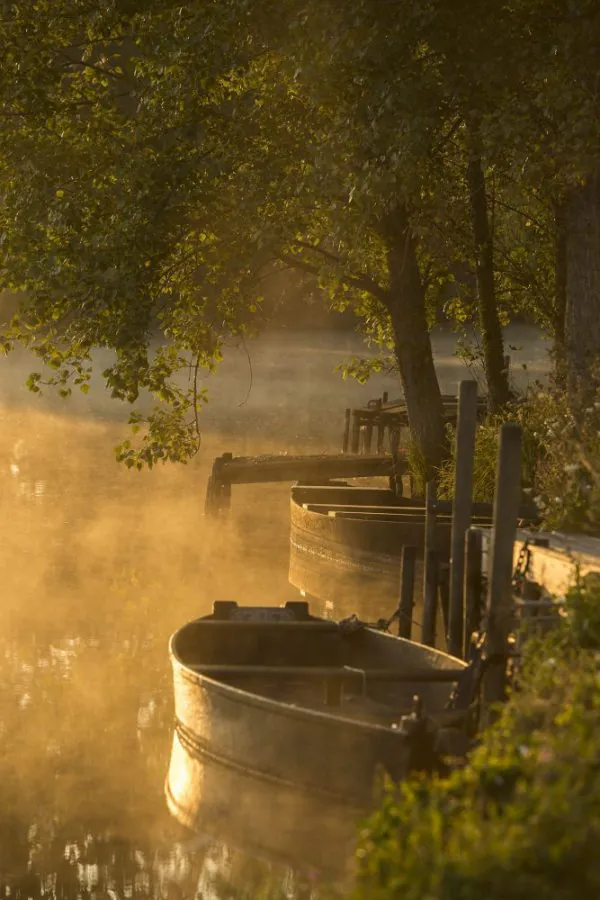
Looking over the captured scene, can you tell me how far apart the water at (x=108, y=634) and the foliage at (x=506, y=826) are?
279 centimetres

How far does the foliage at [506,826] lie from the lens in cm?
690

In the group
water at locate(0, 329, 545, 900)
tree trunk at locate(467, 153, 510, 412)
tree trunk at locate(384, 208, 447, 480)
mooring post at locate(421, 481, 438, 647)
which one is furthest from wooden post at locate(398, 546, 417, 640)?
tree trunk at locate(384, 208, 447, 480)

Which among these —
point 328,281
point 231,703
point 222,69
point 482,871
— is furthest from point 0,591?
point 482,871

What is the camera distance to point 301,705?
16391 mm

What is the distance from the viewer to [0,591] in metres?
26.8

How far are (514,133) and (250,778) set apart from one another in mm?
10252

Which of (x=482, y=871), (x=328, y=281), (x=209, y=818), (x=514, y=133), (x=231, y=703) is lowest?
(x=209, y=818)

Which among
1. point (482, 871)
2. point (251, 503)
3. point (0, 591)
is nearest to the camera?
point (482, 871)

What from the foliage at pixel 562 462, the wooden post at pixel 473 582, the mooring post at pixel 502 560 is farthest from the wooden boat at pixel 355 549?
the mooring post at pixel 502 560

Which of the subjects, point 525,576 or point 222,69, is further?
point 222,69

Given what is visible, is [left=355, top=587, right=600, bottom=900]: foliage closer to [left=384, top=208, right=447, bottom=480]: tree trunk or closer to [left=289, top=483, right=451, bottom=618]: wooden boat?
[left=289, top=483, right=451, bottom=618]: wooden boat

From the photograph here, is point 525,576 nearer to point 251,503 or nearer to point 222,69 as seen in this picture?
point 222,69

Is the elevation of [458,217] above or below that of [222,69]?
below

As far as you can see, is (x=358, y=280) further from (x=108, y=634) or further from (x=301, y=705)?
(x=301, y=705)
